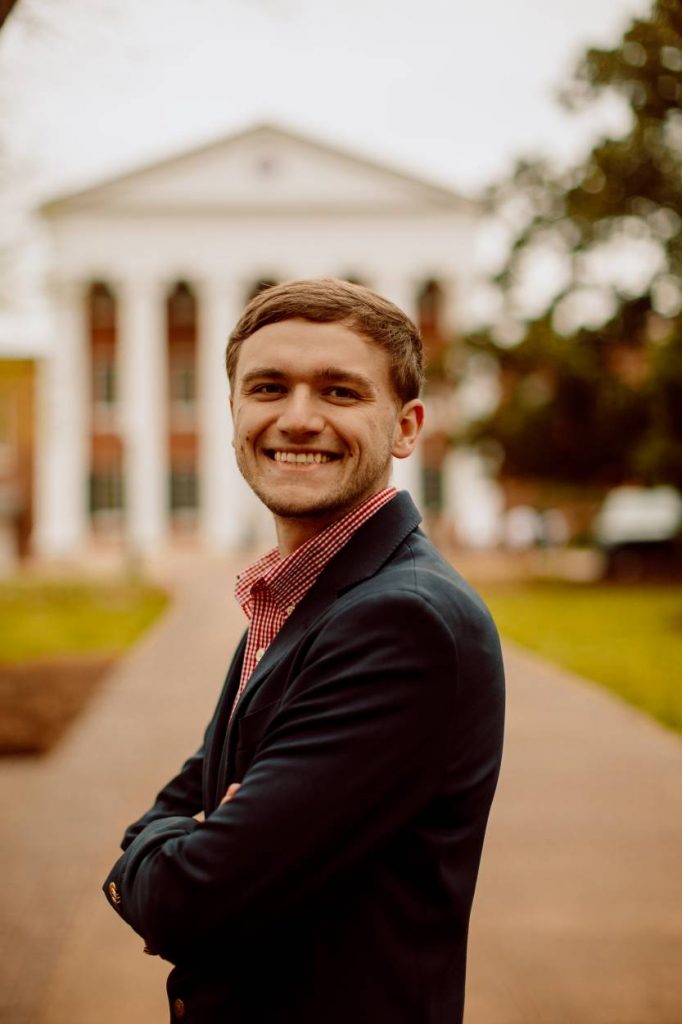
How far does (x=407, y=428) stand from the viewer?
1.90m

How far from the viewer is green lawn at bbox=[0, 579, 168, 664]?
47.9ft

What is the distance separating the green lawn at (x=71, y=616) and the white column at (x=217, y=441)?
1761cm

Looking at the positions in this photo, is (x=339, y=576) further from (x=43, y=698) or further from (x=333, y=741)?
(x=43, y=698)

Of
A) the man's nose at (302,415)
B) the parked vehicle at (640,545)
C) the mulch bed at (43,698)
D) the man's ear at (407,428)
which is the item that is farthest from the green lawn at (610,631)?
the man's nose at (302,415)

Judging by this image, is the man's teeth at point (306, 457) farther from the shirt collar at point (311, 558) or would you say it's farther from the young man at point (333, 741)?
the shirt collar at point (311, 558)

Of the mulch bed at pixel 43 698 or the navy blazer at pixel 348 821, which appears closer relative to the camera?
the navy blazer at pixel 348 821

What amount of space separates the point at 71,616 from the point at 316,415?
1835 centimetres

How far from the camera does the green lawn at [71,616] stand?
14.6m

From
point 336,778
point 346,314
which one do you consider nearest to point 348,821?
point 336,778

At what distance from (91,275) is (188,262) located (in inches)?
177

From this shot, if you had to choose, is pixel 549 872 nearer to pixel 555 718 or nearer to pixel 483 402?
pixel 555 718

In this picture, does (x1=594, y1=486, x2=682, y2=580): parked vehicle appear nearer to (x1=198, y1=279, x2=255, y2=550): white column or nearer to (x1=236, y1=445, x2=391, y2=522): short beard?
(x1=198, y1=279, x2=255, y2=550): white column

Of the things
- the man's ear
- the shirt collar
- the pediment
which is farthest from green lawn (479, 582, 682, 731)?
the pediment

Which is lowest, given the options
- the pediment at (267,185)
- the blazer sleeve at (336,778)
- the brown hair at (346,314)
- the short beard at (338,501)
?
the blazer sleeve at (336,778)
